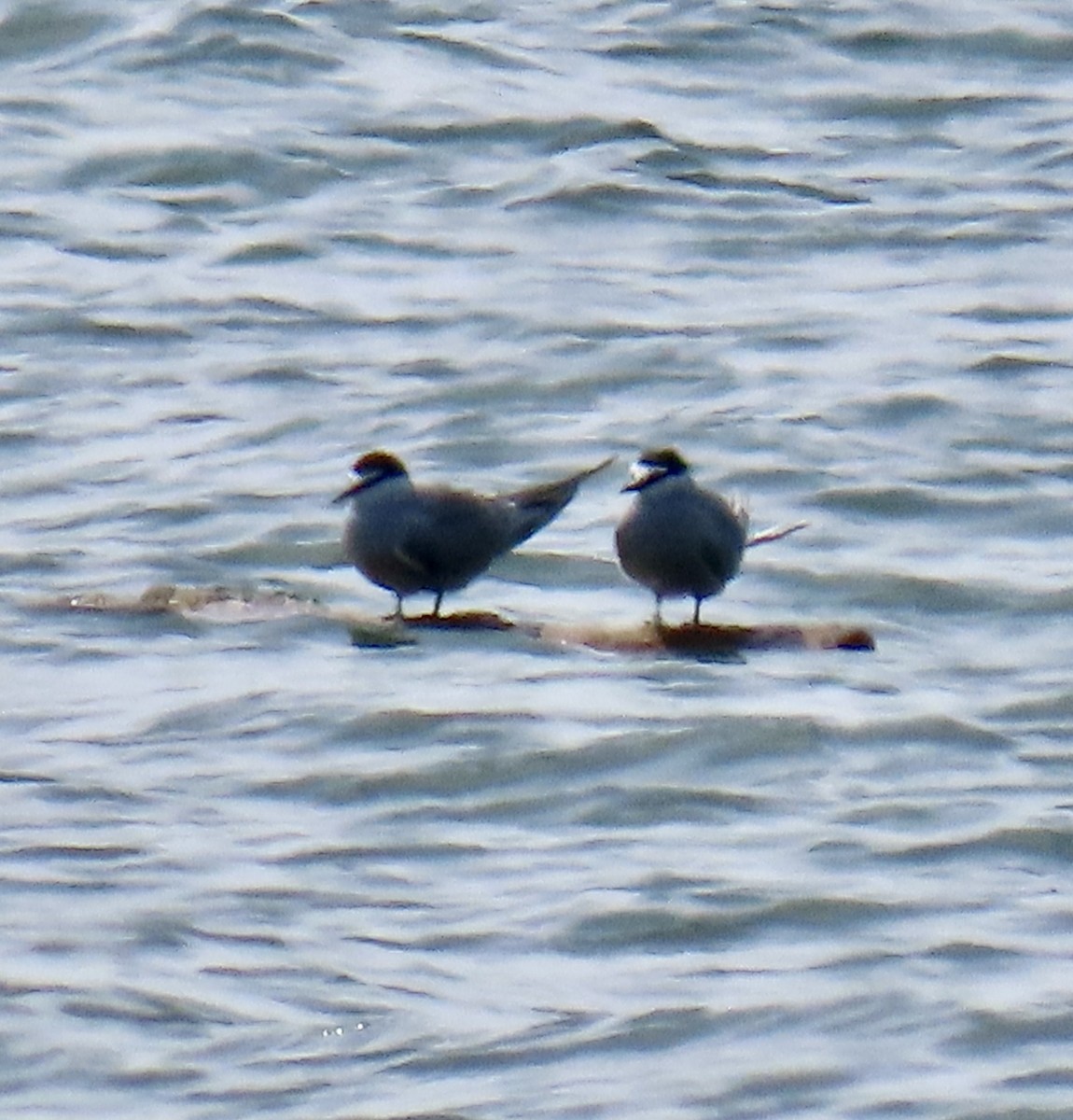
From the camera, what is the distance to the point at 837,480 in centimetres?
1203

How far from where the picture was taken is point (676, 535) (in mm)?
9648

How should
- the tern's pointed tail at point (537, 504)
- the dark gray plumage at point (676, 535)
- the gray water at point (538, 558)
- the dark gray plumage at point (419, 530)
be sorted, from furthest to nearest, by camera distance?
the tern's pointed tail at point (537, 504) < the dark gray plumage at point (419, 530) < the dark gray plumage at point (676, 535) < the gray water at point (538, 558)

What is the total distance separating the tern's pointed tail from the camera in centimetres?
1032

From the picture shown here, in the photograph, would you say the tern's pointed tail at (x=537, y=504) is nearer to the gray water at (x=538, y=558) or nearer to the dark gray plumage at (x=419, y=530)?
the dark gray plumage at (x=419, y=530)

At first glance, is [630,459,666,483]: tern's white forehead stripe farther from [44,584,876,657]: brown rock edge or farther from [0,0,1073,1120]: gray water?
[0,0,1073,1120]: gray water

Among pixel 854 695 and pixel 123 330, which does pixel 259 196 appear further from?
pixel 854 695

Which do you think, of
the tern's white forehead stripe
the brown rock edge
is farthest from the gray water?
the tern's white forehead stripe

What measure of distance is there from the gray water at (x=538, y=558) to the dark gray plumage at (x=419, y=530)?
24 centimetres

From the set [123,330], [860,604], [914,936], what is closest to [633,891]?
[914,936]

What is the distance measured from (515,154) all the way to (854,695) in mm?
7248

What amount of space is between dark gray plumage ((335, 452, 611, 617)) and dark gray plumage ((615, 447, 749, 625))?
444 mm

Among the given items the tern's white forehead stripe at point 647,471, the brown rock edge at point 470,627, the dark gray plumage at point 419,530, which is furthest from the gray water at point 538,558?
the tern's white forehead stripe at point 647,471

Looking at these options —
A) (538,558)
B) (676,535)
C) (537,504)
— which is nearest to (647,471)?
(676,535)

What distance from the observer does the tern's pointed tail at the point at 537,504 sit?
1032 centimetres
